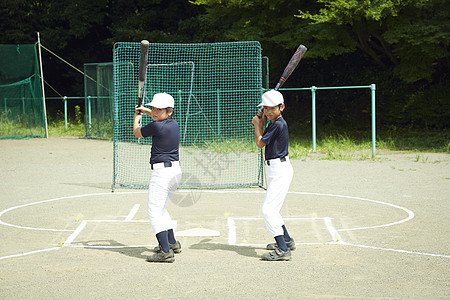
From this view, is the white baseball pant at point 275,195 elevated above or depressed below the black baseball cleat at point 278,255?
above

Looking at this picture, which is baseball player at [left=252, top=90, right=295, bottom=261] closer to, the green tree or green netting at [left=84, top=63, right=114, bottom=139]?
the green tree

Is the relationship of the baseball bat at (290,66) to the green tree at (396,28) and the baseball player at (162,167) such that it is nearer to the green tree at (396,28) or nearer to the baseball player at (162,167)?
the baseball player at (162,167)

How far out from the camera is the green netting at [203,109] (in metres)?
15.9

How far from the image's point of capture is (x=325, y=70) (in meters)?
26.6

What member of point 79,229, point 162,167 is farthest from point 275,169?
point 79,229

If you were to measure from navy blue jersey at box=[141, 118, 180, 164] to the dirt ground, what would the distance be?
1.22m

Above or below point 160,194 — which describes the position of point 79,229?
below

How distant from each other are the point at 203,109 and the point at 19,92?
801 cm

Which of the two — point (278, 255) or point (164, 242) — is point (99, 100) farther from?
point (278, 255)

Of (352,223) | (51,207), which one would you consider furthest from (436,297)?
(51,207)

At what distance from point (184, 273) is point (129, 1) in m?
30.3

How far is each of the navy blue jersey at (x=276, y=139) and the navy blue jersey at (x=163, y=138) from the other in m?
1.06

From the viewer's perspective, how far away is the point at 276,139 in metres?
7.03

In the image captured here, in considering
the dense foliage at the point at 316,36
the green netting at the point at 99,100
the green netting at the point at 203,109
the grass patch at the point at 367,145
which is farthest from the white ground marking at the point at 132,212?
the green netting at the point at 99,100
